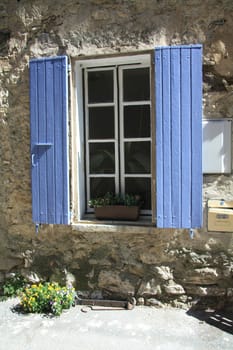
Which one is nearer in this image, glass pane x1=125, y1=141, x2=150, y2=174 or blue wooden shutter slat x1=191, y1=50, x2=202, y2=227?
blue wooden shutter slat x1=191, y1=50, x2=202, y2=227

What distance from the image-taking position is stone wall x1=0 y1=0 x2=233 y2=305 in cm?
368

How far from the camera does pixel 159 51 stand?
11.9 ft

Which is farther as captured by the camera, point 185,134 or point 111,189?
point 111,189

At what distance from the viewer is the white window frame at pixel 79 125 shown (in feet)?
13.0

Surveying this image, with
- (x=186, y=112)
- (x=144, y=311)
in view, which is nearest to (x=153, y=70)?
(x=186, y=112)

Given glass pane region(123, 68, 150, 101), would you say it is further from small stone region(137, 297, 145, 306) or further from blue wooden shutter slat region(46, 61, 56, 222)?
small stone region(137, 297, 145, 306)

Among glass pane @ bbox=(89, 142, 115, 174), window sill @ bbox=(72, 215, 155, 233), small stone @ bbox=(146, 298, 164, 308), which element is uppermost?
glass pane @ bbox=(89, 142, 115, 174)

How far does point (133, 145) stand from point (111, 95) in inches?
24.6

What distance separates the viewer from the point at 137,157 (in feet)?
13.6

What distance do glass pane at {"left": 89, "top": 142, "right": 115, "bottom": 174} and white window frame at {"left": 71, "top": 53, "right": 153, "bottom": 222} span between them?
0.37 ft

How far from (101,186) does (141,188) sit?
1.55 feet

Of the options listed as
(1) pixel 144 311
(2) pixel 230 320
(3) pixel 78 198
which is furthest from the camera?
(3) pixel 78 198

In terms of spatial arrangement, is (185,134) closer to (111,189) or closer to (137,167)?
(137,167)

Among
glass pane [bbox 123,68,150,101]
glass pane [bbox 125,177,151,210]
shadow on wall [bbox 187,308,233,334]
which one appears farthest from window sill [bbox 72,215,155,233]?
glass pane [bbox 123,68,150,101]
